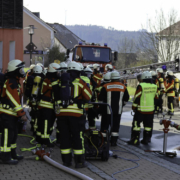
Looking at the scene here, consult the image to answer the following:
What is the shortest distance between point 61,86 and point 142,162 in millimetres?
2475

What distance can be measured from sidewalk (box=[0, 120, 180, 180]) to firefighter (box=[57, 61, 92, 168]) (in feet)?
0.94

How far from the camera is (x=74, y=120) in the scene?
6.82 metres


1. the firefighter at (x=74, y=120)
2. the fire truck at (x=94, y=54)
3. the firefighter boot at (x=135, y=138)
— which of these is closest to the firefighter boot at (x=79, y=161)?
the firefighter at (x=74, y=120)

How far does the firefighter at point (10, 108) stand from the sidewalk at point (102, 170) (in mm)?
296

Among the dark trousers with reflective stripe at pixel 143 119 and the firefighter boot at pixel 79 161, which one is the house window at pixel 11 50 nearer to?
the dark trousers with reflective stripe at pixel 143 119

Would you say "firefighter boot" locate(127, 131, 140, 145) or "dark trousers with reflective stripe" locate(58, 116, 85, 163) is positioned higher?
"dark trousers with reflective stripe" locate(58, 116, 85, 163)

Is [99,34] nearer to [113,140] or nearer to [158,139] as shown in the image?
[158,139]

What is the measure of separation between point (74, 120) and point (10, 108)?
1.25m

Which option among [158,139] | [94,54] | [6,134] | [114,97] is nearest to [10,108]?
[6,134]

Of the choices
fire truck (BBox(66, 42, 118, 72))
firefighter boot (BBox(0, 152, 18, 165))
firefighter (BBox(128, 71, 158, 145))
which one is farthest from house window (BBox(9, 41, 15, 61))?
firefighter boot (BBox(0, 152, 18, 165))

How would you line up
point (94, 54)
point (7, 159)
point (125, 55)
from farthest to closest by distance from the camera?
point (125, 55), point (94, 54), point (7, 159)

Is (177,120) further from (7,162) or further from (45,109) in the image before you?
(7,162)

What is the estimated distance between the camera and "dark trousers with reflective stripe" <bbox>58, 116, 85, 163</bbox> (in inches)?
270

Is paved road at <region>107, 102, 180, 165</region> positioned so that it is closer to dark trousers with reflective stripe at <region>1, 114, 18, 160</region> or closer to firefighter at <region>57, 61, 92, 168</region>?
firefighter at <region>57, 61, 92, 168</region>
